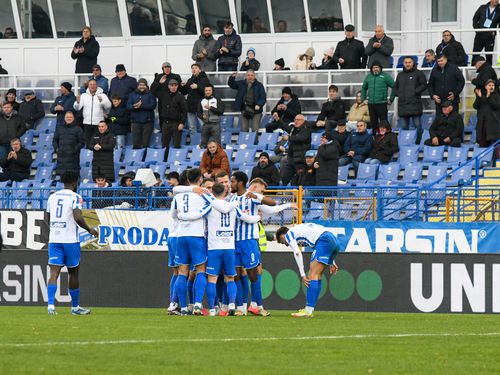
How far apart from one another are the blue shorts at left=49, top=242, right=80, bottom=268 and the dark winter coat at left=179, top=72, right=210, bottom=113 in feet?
43.9

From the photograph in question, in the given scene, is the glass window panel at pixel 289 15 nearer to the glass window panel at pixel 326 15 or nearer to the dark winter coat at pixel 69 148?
the glass window panel at pixel 326 15

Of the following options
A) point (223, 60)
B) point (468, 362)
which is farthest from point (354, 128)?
point (468, 362)

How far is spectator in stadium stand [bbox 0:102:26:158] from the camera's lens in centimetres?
3259

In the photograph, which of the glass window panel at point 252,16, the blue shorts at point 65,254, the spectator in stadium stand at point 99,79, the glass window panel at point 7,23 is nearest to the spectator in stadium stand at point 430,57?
the glass window panel at point 252,16

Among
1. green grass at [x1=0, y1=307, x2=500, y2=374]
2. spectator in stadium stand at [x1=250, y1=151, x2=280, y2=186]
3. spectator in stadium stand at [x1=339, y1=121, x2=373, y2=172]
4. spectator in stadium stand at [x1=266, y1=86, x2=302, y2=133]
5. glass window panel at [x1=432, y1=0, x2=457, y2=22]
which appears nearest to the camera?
green grass at [x1=0, y1=307, x2=500, y2=374]

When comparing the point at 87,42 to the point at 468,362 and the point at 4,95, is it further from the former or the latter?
the point at 468,362

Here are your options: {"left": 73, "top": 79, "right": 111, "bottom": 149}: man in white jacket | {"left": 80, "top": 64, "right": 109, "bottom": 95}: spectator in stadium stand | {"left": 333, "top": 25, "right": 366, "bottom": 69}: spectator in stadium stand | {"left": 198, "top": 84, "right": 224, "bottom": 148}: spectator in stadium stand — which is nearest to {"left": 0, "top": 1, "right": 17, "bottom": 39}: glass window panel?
{"left": 80, "top": 64, "right": 109, "bottom": 95}: spectator in stadium stand

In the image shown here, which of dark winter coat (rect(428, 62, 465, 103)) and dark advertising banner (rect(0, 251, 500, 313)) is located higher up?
dark winter coat (rect(428, 62, 465, 103))

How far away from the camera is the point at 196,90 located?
31391 millimetres

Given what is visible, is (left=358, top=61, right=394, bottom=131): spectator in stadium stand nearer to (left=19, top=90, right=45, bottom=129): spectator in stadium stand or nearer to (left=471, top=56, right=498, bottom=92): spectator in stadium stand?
(left=471, top=56, right=498, bottom=92): spectator in stadium stand

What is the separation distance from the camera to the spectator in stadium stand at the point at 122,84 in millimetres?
32438

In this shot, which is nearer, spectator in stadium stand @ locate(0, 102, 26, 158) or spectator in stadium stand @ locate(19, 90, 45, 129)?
spectator in stadium stand @ locate(0, 102, 26, 158)

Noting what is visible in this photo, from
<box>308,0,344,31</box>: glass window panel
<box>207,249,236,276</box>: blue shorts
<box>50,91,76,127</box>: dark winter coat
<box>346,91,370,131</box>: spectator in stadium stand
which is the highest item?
<box>308,0,344,31</box>: glass window panel

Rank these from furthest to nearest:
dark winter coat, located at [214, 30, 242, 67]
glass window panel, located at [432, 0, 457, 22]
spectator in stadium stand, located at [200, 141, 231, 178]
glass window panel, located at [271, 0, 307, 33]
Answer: glass window panel, located at [271, 0, 307, 33] < glass window panel, located at [432, 0, 457, 22] < dark winter coat, located at [214, 30, 242, 67] < spectator in stadium stand, located at [200, 141, 231, 178]
